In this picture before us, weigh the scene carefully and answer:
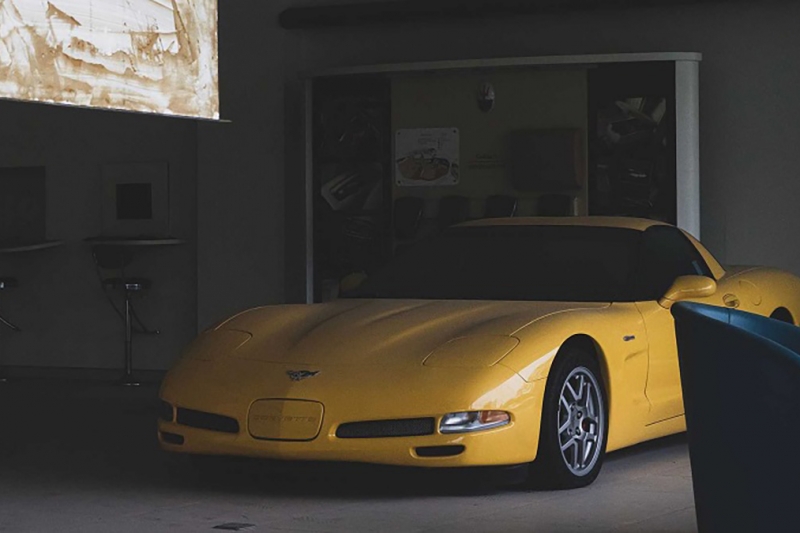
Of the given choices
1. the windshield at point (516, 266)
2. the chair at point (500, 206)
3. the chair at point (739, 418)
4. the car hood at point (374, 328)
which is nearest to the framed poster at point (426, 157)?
the chair at point (500, 206)

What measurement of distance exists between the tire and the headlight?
24cm

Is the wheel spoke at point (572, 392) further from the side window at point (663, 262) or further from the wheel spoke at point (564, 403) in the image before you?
the side window at point (663, 262)

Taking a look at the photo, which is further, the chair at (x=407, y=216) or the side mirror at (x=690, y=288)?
the chair at (x=407, y=216)

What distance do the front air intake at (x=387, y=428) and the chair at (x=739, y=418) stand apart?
4.83ft

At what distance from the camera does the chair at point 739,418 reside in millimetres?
3588

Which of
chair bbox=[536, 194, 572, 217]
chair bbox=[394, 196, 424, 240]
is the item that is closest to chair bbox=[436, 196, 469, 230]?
chair bbox=[394, 196, 424, 240]

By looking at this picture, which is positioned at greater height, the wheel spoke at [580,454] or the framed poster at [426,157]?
the framed poster at [426,157]

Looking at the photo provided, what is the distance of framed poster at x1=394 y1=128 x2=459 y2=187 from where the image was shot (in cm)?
984

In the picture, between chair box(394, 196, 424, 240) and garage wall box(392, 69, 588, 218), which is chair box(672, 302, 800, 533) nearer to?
garage wall box(392, 69, 588, 218)

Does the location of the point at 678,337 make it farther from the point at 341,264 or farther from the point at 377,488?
the point at 341,264

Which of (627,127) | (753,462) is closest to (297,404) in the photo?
(753,462)

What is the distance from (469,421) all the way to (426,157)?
4.83 m

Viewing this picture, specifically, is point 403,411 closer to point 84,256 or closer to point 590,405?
point 590,405

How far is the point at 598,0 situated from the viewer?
9961mm
